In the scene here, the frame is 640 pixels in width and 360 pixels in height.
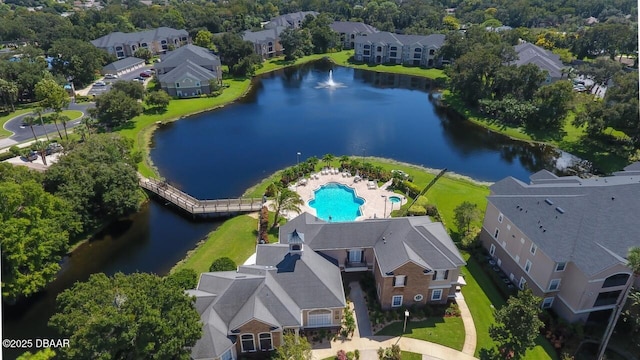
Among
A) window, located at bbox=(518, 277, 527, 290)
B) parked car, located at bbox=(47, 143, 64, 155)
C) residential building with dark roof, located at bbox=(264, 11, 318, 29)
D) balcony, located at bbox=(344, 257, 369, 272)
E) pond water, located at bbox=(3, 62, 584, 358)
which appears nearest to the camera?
window, located at bbox=(518, 277, 527, 290)

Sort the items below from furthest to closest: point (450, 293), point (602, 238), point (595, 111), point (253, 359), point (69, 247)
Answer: point (595, 111) < point (69, 247) < point (450, 293) < point (602, 238) < point (253, 359)

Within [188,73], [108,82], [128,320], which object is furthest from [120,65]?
[128,320]

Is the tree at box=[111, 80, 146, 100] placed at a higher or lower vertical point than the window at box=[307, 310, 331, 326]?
higher

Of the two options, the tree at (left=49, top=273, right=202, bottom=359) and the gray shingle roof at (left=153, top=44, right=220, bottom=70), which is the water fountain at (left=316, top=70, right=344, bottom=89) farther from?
the tree at (left=49, top=273, right=202, bottom=359)

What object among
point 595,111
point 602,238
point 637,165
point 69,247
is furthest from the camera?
point 595,111

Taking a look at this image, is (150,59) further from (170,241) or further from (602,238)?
(602,238)

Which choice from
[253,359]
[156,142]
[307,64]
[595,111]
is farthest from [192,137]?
[595,111]

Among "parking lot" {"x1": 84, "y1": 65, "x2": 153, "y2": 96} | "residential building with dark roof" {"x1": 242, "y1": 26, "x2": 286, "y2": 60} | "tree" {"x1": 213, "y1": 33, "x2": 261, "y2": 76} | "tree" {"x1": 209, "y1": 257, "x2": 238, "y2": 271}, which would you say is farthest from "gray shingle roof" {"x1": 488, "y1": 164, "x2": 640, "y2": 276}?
"residential building with dark roof" {"x1": 242, "y1": 26, "x2": 286, "y2": 60}

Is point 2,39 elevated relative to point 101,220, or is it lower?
elevated
